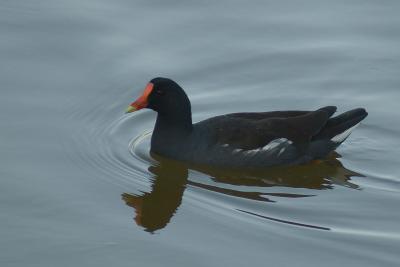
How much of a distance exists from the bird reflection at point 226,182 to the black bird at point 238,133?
10 cm

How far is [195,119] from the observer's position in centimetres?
1189

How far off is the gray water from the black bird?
0.53 feet

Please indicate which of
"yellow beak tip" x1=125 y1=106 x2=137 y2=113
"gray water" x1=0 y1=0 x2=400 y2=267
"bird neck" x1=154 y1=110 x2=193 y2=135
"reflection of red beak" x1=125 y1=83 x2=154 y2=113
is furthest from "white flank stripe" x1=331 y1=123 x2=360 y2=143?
"yellow beak tip" x1=125 y1=106 x2=137 y2=113

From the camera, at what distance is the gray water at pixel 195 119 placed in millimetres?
8820

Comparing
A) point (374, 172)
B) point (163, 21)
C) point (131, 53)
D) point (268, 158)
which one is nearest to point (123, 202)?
point (268, 158)

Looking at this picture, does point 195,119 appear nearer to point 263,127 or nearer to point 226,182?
point 263,127

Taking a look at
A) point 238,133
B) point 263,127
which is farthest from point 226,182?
point 263,127

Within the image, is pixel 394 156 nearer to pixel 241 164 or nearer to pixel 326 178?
pixel 326 178

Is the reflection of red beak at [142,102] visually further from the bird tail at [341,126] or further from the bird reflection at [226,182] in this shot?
the bird tail at [341,126]

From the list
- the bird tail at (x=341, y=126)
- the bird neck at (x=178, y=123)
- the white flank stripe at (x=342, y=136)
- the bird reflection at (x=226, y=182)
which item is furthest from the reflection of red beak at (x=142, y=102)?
the white flank stripe at (x=342, y=136)

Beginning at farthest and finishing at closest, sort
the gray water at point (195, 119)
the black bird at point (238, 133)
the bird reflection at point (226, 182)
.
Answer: the black bird at point (238, 133), the bird reflection at point (226, 182), the gray water at point (195, 119)

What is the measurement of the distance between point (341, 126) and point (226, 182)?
1.50m

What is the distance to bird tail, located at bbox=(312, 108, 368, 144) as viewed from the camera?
1112 cm

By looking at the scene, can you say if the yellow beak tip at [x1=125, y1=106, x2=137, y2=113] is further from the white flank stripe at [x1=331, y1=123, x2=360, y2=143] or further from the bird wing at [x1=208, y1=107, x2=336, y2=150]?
the white flank stripe at [x1=331, y1=123, x2=360, y2=143]
